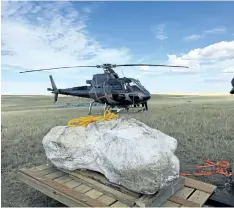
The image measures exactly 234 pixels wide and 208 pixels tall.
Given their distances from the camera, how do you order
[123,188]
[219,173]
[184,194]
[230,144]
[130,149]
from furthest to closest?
[230,144] < [219,173] < [184,194] < [123,188] < [130,149]

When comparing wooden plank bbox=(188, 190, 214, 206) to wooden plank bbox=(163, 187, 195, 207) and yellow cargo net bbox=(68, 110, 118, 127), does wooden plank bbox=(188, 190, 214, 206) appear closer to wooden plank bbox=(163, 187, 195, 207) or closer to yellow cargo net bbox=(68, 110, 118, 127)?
wooden plank bbox=(163, 187, 195, 207)

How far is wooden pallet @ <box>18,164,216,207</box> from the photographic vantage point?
3.27 m

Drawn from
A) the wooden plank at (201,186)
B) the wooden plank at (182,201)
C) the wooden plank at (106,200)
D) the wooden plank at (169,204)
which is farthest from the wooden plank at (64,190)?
the wooden plank at (201,186)

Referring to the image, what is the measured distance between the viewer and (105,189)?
3516mm

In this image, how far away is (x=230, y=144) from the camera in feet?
22.6

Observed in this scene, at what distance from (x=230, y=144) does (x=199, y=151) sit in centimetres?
99

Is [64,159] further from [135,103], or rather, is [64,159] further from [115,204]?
[135,103]

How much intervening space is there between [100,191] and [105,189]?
0.24ft

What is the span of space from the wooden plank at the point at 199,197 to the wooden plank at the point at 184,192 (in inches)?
2.0

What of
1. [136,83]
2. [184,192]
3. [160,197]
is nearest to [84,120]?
[160,197]

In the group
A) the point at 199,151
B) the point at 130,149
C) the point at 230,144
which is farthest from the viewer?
the point at 230,144

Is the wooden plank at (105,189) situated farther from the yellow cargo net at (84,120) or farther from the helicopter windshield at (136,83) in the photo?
the helicopter windshield at (136,83)

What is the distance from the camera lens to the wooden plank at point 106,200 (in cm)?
329

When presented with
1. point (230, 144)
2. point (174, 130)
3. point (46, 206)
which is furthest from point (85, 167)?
point (174, 130)
